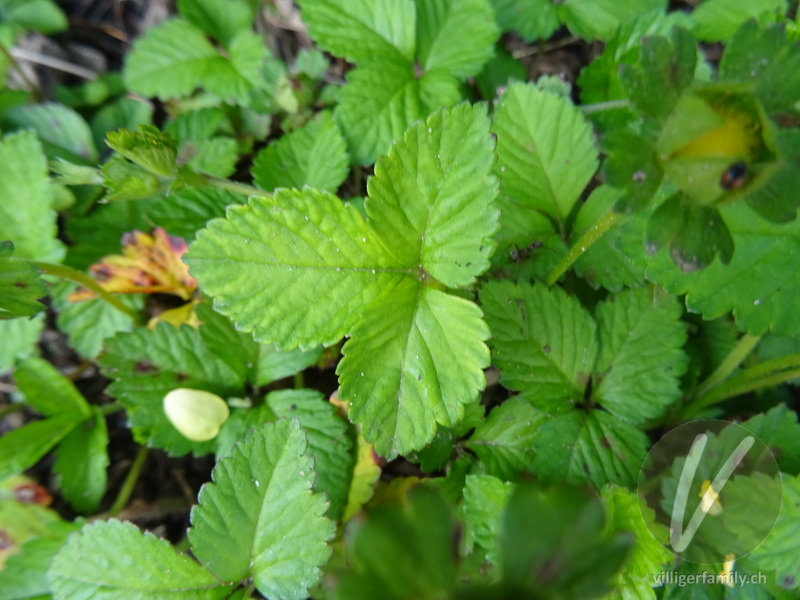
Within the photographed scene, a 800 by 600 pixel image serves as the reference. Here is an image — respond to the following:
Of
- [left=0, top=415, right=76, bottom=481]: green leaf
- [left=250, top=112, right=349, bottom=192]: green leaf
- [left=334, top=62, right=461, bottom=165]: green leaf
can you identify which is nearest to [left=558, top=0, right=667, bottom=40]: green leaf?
[left=334, top=62, right=461, bottom=165]: green leaf

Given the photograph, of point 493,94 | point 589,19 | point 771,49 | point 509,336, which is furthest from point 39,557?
point 589,19

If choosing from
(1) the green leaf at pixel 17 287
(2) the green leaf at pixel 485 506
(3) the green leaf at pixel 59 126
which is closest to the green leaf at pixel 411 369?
(2) the green leaf at pixel 485 506

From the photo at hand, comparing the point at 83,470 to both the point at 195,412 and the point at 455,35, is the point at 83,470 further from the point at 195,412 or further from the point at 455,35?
the point at 455,35

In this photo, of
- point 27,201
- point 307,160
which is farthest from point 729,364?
point 27,201

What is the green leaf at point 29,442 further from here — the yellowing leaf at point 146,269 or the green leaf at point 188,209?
the green leaf at point 188,209

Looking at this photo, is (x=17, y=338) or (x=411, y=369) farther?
(x=17, y=338)

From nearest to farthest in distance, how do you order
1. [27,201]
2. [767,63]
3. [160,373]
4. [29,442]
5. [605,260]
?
[767,63] < [605,260] < [160,373] < [29,442] < [27,201]

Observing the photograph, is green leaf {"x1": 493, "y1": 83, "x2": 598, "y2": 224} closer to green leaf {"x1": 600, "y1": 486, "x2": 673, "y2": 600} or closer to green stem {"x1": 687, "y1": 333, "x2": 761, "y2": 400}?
green stem {"x1": 687, "y1": 333, "x2": 761, "y2": 400}
